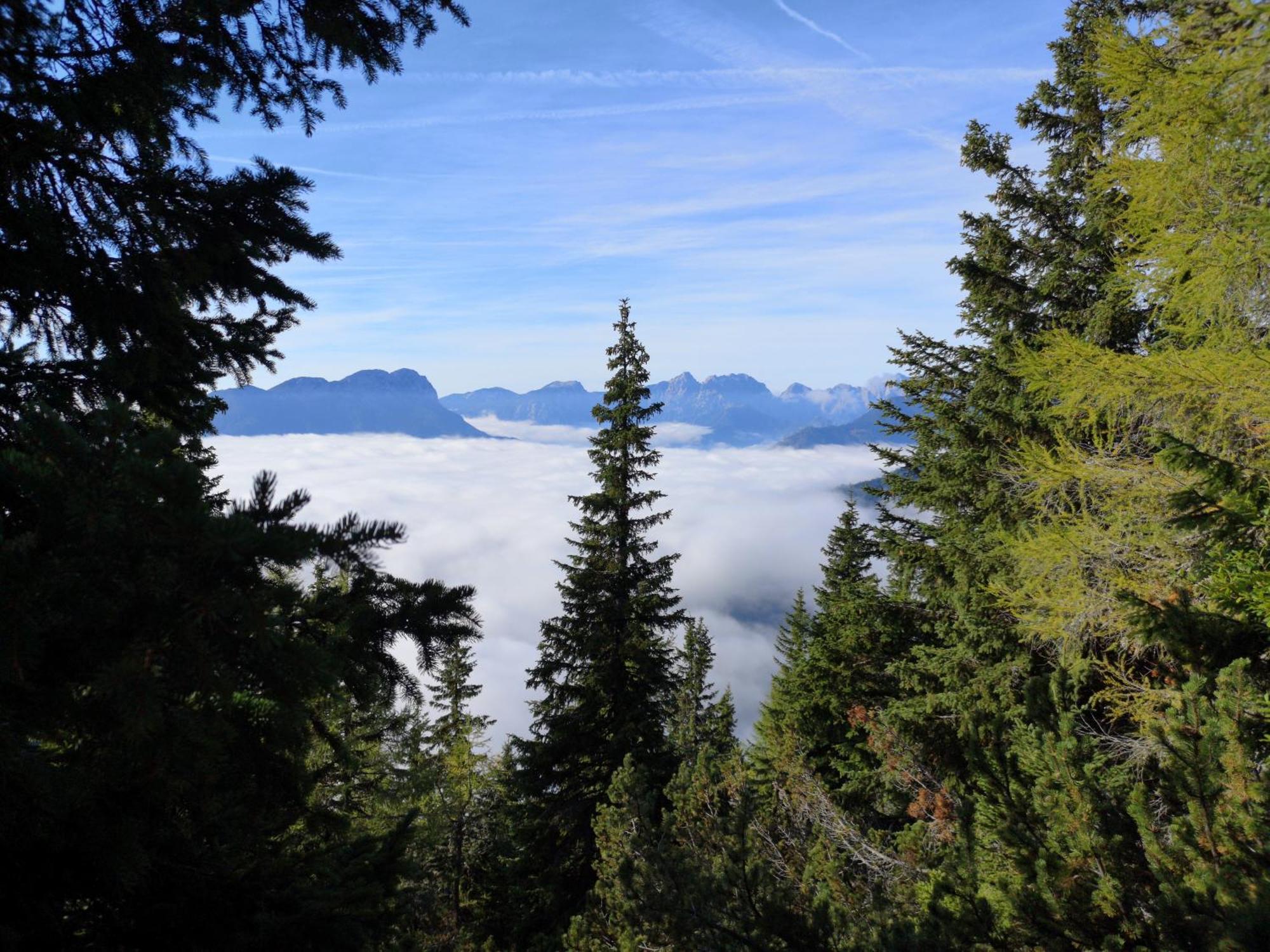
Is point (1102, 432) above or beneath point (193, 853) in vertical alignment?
above

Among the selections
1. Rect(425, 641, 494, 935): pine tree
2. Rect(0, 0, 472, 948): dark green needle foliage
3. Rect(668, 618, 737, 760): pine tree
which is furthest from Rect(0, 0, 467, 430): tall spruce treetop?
Rect(668, 618, 737, 760): pine tree

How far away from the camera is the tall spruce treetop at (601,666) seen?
15.9 m

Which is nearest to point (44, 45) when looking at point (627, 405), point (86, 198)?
point (86, 198)

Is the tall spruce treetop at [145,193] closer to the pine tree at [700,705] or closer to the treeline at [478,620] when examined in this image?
the treeline at [478,620]

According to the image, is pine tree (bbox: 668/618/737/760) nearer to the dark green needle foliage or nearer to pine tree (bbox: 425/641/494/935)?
pine tree (bbox: 425/641/494/935)

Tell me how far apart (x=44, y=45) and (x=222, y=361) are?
2.21 metres

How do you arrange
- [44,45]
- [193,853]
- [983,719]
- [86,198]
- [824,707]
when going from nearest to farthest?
[193,853]
[44,45]
[86,198]
[983,719]
[824,707]

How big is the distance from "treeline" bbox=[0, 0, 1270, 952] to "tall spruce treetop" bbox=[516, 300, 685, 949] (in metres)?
5.99

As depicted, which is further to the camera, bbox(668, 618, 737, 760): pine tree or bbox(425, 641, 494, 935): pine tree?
bbox(668, 618, 737, 760): pine tree

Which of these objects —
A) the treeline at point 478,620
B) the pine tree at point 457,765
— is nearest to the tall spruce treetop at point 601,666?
the treeline at point 478,620

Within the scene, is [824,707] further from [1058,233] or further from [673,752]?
[1058,233]

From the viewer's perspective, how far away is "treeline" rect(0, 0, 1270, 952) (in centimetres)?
202

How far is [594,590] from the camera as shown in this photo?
1711cm

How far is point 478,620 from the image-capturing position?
3.67 meters
